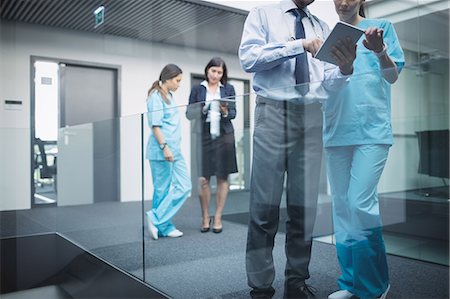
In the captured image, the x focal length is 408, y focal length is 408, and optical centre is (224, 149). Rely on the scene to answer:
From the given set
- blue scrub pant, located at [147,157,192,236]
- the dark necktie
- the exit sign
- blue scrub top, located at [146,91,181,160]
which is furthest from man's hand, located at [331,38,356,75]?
the exit sign

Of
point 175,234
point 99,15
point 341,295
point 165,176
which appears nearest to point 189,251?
point 175,234

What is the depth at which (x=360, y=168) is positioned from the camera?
1.24m

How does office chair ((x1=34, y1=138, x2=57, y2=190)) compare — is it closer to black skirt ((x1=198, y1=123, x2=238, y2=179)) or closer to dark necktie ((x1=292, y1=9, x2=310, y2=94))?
black skirt ((x1=198, y1=123, x2=238, y2=179))

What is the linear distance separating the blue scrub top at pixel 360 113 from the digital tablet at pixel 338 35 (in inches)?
5.0

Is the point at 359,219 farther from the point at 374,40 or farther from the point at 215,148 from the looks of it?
the point at 215,148

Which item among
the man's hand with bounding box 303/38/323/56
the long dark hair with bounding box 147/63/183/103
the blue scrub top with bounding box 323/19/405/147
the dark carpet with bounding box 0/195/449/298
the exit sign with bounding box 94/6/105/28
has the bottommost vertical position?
the dark carpet with bounding box 0/195/449/298

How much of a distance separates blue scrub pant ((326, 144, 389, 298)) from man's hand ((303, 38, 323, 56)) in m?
0.39

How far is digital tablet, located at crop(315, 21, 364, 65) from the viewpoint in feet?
3.90

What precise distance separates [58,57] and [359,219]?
13.2 ft

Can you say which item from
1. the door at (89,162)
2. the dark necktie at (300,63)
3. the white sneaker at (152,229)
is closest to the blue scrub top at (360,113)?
the dark necktie at (300,63)

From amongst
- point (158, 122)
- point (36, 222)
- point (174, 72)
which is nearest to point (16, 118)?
point (36, 222)

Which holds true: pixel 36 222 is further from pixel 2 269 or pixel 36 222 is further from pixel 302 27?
pixel 302 27

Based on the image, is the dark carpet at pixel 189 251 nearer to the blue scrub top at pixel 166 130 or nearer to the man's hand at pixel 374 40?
the blue scrub top at pixel 166 130

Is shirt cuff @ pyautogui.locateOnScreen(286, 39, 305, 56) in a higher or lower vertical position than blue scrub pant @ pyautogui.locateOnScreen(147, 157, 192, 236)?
higher
